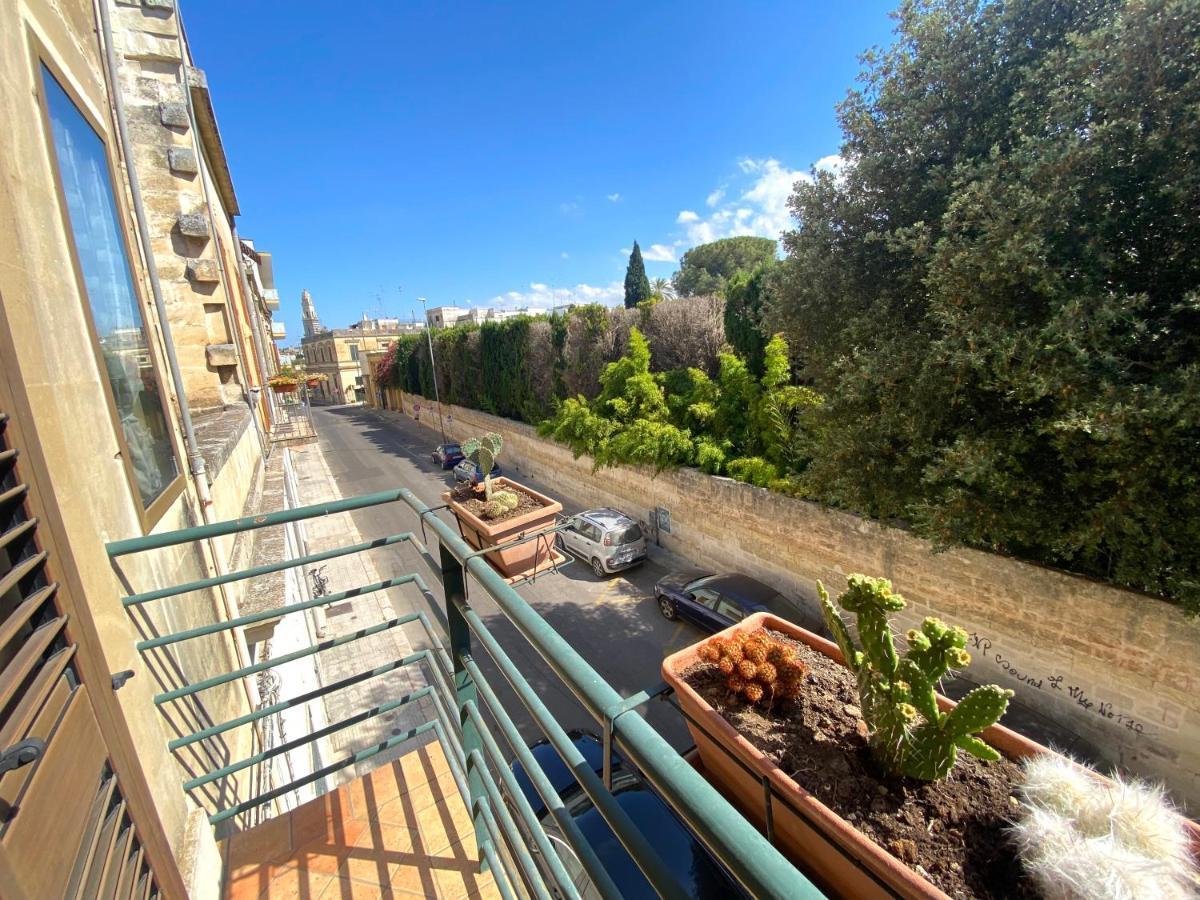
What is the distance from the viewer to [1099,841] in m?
1.98

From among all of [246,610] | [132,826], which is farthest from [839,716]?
[246,610]

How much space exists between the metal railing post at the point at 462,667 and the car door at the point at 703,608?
593 centimetres

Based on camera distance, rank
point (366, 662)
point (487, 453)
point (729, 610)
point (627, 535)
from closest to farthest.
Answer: point (487, 453), point (729, 610), point (366, 662), point (627, 535)

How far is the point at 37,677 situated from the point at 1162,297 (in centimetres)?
647

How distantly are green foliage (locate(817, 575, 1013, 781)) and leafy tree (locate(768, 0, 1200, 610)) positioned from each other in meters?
2.38

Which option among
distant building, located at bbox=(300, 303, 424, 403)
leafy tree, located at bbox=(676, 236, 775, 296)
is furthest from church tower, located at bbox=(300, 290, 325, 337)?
leafy tree, located at bbox=(676, 236, 775, 296)

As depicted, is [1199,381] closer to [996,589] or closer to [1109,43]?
[1109,43]

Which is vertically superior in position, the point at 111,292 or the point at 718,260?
the point at 718,260

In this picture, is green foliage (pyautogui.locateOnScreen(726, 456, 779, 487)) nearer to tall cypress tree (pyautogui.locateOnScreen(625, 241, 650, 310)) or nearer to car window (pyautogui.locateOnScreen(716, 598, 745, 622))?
car window (pyautogui.locateOnScreen(716, 598, 745, 622))

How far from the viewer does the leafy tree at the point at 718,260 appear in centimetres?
3938

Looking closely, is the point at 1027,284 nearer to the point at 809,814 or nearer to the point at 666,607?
the point at 809,814

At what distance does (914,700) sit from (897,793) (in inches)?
18.9

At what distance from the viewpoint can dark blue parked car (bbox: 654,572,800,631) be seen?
23.5ft

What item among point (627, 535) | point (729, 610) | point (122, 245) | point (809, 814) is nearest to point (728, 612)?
point (729, 610)
